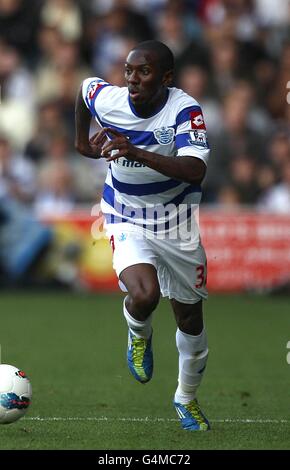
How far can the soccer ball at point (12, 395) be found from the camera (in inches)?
271

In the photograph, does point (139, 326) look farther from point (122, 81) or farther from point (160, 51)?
point (122, 81)

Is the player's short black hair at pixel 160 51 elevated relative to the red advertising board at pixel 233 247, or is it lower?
elevated

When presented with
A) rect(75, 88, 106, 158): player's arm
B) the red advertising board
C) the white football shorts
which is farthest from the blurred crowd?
the white football shorts

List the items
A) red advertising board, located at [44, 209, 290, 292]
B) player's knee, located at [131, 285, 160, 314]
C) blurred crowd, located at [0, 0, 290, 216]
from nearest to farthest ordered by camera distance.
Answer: player's knee, located at [131, 285, 160, 314]
red advertising board, located at [44, 209, 290, 292]
blurred crowd, located at [0, 0, 290, 216]

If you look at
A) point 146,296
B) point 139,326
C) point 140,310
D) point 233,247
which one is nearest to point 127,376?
point 139,326

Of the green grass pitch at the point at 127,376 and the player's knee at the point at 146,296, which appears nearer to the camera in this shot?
the green grass pitch at the point at 127,376

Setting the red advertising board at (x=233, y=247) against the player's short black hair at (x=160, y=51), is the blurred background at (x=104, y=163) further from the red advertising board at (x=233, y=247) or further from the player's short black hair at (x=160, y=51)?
the player's short black hair at (x=160, y=51)

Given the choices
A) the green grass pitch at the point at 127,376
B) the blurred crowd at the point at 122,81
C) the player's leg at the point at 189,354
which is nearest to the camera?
the green grass pitch at the point at 127,376

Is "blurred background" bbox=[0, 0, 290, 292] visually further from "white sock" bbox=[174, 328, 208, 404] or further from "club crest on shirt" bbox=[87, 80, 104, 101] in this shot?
"white sock" bbox=[174, 328, 208, 404]

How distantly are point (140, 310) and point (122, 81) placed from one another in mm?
10044

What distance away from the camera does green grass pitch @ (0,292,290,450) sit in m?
6.87

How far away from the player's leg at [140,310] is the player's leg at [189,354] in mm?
255

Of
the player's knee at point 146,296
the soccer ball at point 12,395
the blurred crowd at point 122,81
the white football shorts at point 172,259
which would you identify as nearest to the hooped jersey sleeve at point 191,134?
the white football shorts at point 172,259

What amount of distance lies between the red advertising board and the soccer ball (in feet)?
30.0
